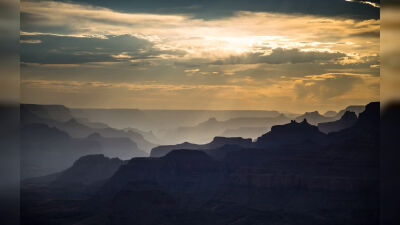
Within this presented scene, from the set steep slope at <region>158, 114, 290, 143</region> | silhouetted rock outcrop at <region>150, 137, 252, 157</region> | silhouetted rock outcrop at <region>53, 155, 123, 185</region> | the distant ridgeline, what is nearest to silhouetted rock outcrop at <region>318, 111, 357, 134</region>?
the distant ridgeline

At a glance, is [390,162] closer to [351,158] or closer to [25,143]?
[351,158]

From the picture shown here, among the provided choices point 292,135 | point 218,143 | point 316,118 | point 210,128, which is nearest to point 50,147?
point 210,128

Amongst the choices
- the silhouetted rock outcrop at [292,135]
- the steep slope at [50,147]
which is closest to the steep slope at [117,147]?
the steep slope at [50,147]

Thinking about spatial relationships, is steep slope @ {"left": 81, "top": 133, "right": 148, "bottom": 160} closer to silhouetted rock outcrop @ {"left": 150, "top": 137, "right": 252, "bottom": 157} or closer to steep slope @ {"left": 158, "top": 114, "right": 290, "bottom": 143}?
steep slope @ {"left": 158, "top": 114, "right": 290, "bottom": 143}

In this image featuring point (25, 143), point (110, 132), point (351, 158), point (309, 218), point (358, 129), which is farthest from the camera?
point (110, 132)

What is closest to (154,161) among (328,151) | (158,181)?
(158,181)

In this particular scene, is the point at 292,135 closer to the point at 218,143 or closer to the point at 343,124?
the point at 343,124
